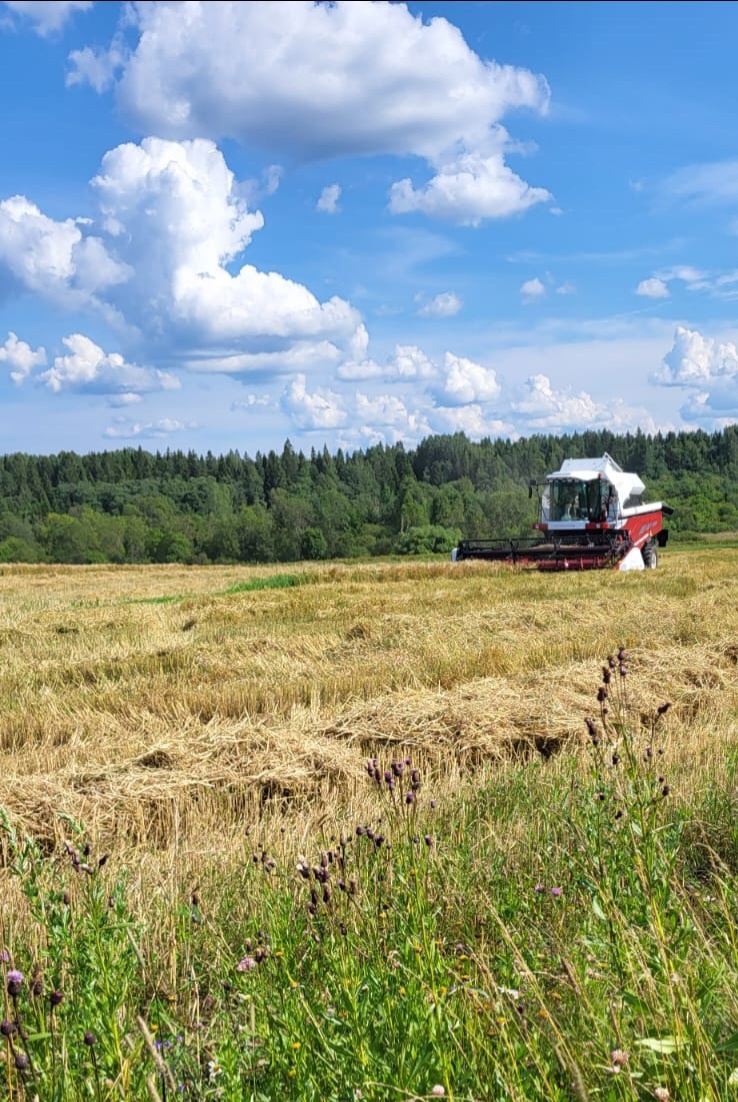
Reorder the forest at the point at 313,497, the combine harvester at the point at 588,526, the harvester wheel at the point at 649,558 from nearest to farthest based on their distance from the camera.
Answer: the combine harvester at the point at 588,526 < the harvester wheel at the point at 649,558 < the forest at the point at 313,497

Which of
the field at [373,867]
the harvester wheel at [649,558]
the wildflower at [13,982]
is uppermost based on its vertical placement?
the wildflower at [13,982]

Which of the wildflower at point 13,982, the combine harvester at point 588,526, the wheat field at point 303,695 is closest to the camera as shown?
the wildflower at point 13,982

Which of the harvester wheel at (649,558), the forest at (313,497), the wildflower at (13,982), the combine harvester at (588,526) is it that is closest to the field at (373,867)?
the wildflower at (13,982)

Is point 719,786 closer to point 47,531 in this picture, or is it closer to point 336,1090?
point 336,1090

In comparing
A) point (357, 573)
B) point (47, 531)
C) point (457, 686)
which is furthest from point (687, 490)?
point (457, 686)

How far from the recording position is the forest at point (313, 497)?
92.8 m

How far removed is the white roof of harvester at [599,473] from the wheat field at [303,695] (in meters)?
12.4

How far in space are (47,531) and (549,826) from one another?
109563 millimetres

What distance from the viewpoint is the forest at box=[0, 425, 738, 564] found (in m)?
92.8

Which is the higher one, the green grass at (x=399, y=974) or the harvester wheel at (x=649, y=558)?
the green grass at (x=399, y=974)

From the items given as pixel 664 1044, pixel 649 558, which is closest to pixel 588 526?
pixel 649 558

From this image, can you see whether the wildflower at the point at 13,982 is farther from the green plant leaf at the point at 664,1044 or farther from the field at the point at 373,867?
the green plant leaf at the point at 664,1044

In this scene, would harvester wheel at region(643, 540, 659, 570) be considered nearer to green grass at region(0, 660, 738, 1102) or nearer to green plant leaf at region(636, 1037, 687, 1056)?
green grass at region(0, 660, 738, 1102)

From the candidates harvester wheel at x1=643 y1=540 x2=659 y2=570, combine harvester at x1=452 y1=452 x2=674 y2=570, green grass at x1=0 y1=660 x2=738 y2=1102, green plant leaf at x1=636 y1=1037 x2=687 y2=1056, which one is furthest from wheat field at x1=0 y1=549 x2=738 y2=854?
harvester wheel at x1=643 y1=540 x2=659 y2=570
